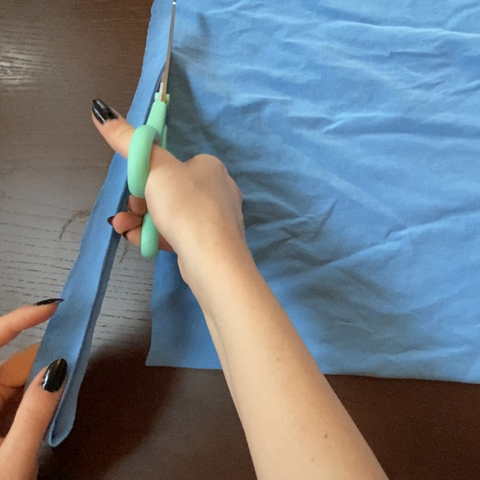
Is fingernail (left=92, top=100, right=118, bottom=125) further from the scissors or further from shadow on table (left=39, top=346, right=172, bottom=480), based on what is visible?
shadow on table (left=39, top=346, right=172, bottom=480)

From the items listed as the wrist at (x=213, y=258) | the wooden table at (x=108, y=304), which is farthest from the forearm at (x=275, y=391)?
the wooden table at (x=108, y=304)

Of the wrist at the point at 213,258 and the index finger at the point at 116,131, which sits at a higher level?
the index finger at the point at 116,131

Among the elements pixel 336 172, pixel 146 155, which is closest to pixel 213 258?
pixel 146 155

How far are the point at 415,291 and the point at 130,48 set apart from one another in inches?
15.1

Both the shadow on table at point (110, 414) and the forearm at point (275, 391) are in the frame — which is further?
the shadow on table at point (110, 414)

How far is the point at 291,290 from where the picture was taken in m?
0.42

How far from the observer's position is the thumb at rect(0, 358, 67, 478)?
A: 32 cm

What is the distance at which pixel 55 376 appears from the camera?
346 mm

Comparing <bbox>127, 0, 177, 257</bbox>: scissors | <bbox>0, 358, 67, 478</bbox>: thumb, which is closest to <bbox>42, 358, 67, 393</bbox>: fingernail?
<bbox>0, 358, 67, 478</bbox>: thumb

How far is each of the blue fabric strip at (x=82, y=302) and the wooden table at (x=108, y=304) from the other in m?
0.04

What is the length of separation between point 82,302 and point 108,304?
1.9 inches

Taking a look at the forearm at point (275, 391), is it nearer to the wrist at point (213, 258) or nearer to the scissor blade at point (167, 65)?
the wrist at point (213, 258)

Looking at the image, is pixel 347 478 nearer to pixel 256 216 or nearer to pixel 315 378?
pixel 315 378

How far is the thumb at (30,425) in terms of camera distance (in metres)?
0.32
